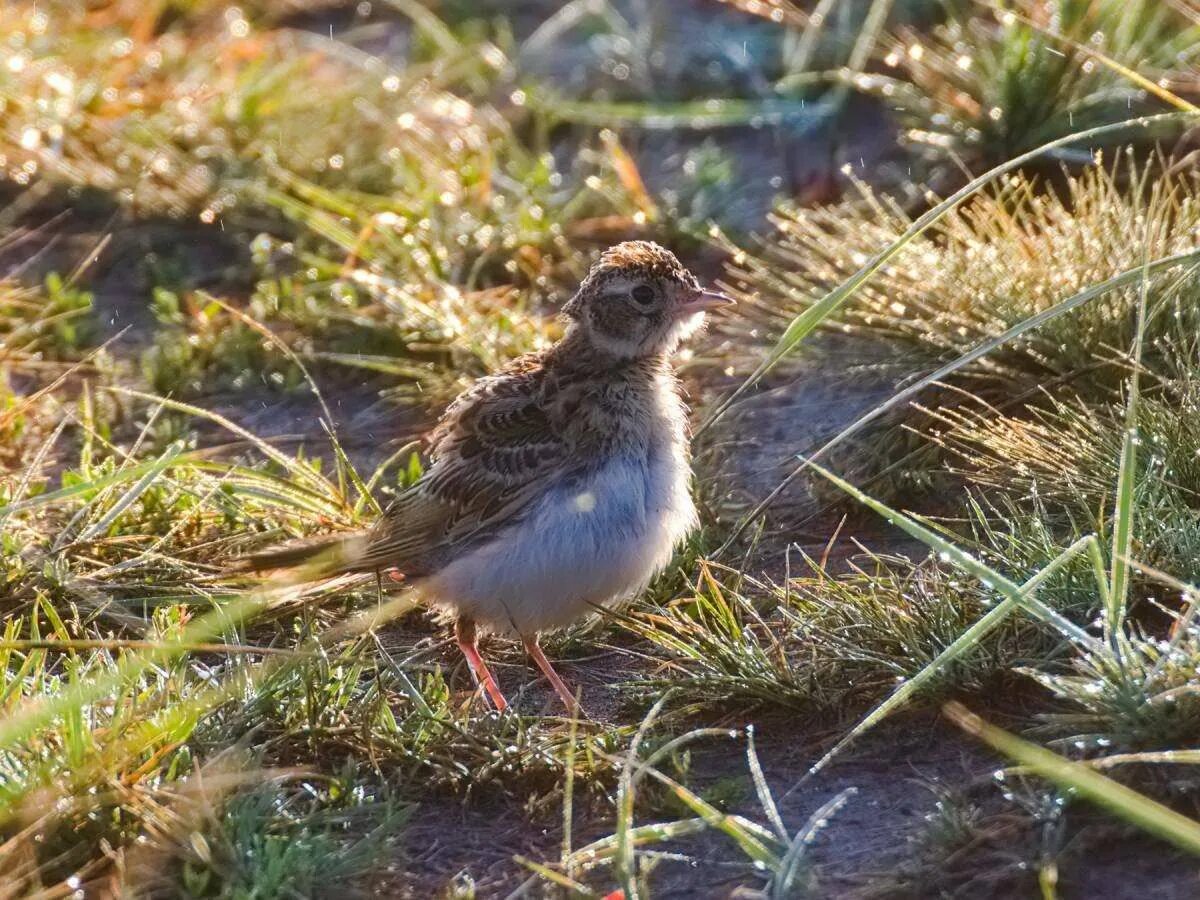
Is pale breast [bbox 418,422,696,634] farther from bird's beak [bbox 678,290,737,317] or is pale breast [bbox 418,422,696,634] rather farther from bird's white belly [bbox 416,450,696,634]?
bird's beak [bbox 678,290,737,317]

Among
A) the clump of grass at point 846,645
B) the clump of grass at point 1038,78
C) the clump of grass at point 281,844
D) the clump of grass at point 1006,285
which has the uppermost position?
the clump of grass at point 1038,78

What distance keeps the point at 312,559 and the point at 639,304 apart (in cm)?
126

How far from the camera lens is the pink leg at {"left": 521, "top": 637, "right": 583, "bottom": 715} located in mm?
4730

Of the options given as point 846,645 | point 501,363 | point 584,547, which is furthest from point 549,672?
point 501,363

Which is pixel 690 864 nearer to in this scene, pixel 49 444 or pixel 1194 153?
pixel 49 444

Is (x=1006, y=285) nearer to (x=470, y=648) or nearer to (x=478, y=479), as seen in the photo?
(x=478, y=479)

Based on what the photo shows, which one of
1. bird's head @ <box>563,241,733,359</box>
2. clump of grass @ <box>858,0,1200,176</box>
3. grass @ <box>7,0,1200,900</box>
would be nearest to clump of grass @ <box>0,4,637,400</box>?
grass @ <box>7,0,1200,900</box>

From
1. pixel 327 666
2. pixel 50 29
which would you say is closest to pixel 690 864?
pixel 327 666

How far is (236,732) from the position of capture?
418 cm

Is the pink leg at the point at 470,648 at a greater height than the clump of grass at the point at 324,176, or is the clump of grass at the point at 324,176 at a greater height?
the clump of grass at the point at 324,176

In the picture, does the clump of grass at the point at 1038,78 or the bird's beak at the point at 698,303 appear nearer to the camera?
the bird's beak at the point at 698,303

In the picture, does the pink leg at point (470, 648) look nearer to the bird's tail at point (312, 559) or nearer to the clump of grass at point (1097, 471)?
the bird's tail at point (312, 559)

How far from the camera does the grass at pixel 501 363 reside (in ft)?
12.3

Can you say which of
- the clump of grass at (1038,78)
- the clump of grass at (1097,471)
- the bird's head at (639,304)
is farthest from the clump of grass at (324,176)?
the clump of grass at (1097,471)
